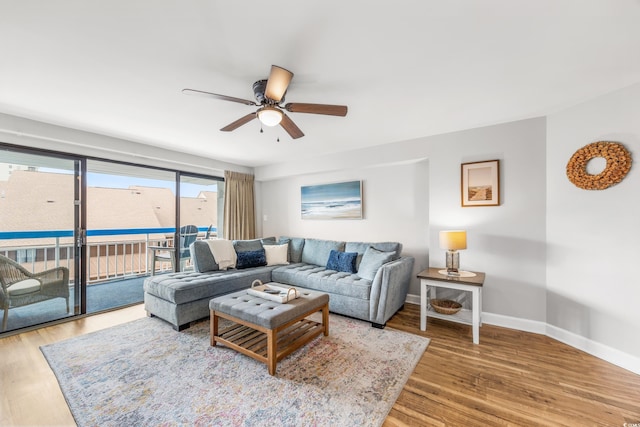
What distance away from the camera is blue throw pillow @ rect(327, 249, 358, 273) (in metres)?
3.63

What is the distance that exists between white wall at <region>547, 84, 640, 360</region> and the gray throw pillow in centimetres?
169

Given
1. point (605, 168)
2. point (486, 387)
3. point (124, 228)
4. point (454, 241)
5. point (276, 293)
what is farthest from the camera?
point (124, 228)

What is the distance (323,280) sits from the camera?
10.9ft

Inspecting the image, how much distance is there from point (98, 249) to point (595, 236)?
6948 millimetres

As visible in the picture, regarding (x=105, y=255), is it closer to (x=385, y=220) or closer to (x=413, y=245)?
(x=385, y=220)

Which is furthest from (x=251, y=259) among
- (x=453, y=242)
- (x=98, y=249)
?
(x=98, y=249)

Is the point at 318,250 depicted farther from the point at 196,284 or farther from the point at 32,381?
the point at 32,381

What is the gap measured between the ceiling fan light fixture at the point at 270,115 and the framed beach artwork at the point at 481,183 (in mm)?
2381

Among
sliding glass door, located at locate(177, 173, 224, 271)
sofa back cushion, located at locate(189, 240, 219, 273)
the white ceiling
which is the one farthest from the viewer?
sliding glass door, located at locate(177, 173, 224, 271)

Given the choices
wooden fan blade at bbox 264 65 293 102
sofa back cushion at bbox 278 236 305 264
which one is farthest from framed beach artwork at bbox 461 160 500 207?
sofa back cushion at bbox 278 236 305 264

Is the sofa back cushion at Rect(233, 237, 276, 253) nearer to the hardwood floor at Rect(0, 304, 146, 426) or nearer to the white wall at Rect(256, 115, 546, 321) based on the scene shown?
the white wall at Rect(256, 115, 546, 321)

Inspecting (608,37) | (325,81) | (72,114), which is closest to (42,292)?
(72,114)

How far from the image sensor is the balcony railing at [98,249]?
2.88m

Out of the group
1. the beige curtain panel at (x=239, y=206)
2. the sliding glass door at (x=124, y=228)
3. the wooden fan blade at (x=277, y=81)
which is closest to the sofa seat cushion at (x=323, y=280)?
the beige curtain panel at (x=239, y=206)
